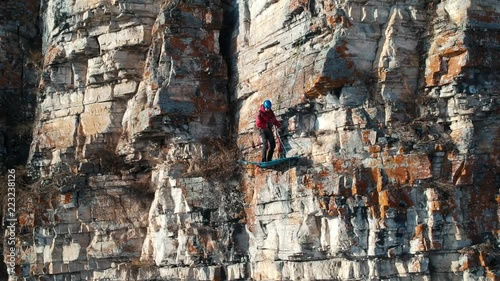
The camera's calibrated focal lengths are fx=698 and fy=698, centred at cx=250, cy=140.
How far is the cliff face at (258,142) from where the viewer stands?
11648 millimetres

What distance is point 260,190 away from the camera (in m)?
13.5

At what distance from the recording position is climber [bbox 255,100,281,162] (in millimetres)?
13125

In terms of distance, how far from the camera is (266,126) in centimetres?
1324

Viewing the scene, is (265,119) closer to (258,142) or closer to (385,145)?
(258,142)

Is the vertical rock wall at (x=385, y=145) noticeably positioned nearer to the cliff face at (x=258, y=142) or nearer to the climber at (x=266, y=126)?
the cliff face at (x=258, y=142)

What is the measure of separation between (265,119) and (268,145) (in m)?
0.60

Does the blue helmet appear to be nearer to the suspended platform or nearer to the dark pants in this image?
the dark pants

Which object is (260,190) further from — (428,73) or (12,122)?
(12,122)

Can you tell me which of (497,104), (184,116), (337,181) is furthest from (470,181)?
(184,116)

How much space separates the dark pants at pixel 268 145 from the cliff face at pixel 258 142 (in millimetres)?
419

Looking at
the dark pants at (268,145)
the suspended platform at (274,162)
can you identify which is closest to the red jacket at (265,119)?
the dark pants at (268,145)

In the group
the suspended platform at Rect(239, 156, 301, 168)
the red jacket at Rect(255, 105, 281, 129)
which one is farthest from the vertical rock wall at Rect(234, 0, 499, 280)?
the red jacket at Rect(255, 105, 281, 129)

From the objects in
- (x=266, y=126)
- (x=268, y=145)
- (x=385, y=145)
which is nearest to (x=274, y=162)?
(x=268, y=145)

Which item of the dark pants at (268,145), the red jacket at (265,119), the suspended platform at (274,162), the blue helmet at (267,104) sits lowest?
the suspended platform at (274,162)
